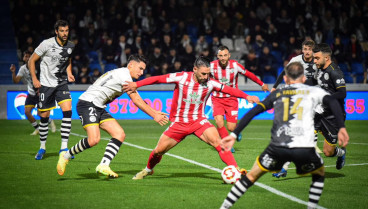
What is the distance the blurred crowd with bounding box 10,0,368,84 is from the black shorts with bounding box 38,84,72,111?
33.0 feet

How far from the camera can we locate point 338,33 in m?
22.9

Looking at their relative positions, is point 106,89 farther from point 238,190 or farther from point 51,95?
point 238,190

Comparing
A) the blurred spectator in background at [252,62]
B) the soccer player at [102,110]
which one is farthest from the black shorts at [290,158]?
the blurred spectator in background at [252,62]

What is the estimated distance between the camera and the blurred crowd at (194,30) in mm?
21500

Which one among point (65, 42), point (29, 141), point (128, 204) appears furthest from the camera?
point (29, 141)

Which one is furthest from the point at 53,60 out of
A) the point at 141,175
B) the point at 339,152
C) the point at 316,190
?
the point at 316,190

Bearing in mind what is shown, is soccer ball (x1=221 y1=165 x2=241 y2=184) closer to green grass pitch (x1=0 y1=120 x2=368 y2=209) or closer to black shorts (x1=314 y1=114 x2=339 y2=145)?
green grass pitch (x1=0 y1=120 x2=368 y2=209)

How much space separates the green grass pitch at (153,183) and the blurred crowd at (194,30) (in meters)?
9.02

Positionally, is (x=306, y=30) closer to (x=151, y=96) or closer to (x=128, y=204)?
(x=151, y=96)

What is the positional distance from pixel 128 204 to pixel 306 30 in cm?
1797

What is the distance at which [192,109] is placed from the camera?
8.35 metres

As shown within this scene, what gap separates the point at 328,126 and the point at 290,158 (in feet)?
12.6

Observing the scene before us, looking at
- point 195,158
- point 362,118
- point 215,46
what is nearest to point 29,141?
point 195,158

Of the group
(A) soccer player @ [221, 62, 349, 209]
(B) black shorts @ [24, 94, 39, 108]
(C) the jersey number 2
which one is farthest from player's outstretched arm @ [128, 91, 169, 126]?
(B) black shorts @ [24, 94, 39, 108]
